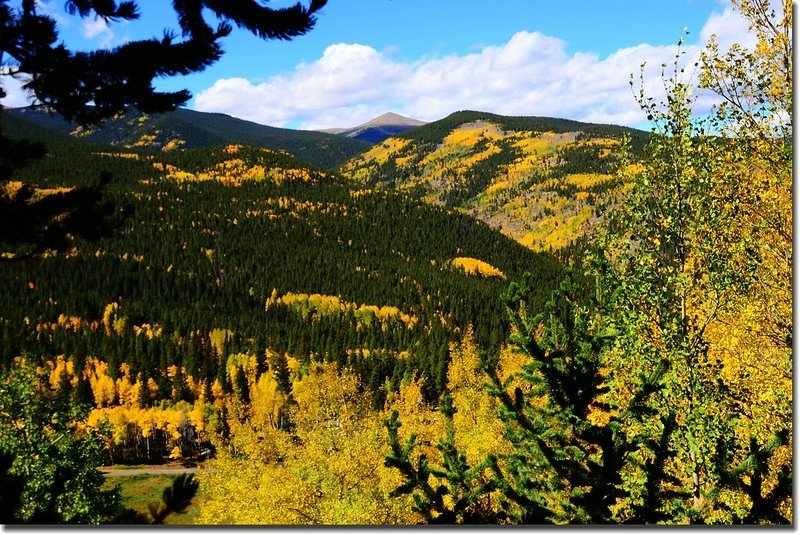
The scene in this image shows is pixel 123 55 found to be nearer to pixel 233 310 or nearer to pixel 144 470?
pixel 144 470

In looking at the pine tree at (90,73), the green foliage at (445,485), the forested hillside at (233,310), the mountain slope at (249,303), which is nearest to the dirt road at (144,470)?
the forested hillside at (233,310)

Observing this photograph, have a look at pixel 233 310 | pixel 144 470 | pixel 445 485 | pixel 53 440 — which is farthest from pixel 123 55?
pixel 233 310

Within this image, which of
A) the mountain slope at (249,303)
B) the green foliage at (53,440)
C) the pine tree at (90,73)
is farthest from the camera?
the mountain slope at (249,303)

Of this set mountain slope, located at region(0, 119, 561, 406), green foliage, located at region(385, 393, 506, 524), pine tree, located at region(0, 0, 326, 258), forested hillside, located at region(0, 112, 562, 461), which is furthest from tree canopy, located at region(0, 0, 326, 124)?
mountain slope, located at region(0, 119, 561, 406)

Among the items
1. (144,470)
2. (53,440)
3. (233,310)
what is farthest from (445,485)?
(233,310)

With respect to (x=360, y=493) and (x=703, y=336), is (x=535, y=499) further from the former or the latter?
(x=360, y=493)

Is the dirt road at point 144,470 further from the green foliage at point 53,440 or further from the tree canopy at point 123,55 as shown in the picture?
the tree canopy at point 123,55

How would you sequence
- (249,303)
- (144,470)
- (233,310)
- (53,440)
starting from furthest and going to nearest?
(249,303), (233,310), (144,470), (53,440)

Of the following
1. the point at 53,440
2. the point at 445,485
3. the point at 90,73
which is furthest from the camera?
the point at 53,440

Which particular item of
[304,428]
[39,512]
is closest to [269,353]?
[304,428]

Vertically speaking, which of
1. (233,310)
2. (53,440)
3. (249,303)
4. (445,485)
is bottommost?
(233,310)

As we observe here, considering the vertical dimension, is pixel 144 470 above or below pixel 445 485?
below

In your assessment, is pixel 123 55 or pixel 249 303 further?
pixel 249 303

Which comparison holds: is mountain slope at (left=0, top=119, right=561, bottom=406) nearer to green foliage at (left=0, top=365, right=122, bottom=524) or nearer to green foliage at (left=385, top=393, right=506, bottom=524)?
green foliage at (left=0, top=365, right=122, bottom=524)
